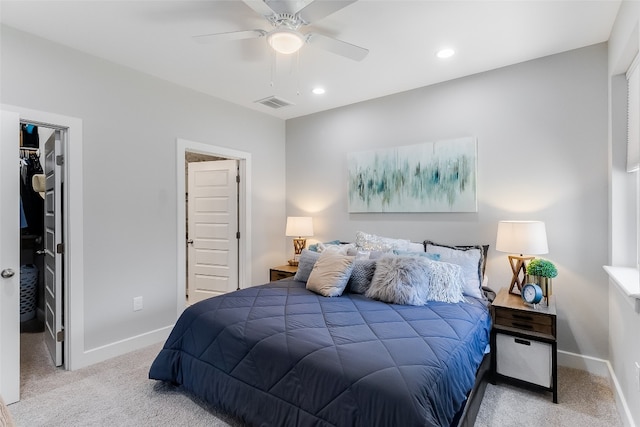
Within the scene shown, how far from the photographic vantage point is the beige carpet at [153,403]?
207 cm

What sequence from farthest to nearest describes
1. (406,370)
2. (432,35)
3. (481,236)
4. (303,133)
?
(303,133)
(481,236)
(432,35)
(406,370)

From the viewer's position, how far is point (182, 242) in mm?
3543

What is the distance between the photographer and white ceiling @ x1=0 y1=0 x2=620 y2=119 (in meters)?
2.19

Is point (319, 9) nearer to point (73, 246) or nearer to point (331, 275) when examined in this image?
point (331, 275)

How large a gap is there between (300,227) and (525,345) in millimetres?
2597

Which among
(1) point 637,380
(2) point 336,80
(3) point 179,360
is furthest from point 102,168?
(1) point 637,380

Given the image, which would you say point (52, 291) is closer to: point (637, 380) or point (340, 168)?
point (340, 168)

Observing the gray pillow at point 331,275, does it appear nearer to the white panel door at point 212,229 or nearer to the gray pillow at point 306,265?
the gray pillow at point 306,265

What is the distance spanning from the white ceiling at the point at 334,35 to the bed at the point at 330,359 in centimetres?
202

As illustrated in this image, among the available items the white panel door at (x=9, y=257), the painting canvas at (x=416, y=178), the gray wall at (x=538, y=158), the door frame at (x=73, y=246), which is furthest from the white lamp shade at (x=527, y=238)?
the white panel door at (x=9, y=257)

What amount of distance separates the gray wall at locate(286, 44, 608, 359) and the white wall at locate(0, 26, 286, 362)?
7.43ft

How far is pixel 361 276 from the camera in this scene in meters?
2.75

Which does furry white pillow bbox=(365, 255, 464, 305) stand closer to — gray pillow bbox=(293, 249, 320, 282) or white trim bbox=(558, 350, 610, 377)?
gray pillow bbox=(293, 249, 320, 282)

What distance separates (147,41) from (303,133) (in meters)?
2.28
